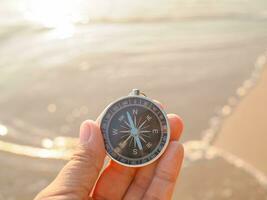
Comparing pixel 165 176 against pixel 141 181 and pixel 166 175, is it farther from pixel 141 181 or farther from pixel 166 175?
pixel 141 181

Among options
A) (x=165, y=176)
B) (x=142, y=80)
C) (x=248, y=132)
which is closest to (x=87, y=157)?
(x=165, y=176)

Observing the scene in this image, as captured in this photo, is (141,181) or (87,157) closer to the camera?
(87,157)

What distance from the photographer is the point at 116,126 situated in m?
3.77

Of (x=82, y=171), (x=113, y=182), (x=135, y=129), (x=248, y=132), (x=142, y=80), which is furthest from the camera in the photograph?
(x=142, y=80)

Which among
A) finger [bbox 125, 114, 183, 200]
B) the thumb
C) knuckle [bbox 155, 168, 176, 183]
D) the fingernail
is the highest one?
the fingernail

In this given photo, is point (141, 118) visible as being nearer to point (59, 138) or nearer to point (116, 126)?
point (116, 126)

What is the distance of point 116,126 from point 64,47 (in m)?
6.66

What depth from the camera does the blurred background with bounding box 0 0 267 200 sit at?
626cm

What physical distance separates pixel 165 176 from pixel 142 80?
4951mm

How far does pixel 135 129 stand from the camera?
12.5 ft

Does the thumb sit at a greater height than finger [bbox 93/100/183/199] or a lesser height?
greater

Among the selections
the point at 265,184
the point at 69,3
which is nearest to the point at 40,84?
the point at 265,184

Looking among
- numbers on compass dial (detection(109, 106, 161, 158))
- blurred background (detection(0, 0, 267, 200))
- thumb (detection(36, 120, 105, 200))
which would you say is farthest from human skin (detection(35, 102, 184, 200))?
blurred background (detection(0, 0, 267, 200))

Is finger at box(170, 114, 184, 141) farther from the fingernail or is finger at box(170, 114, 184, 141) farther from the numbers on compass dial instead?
the fingernail
